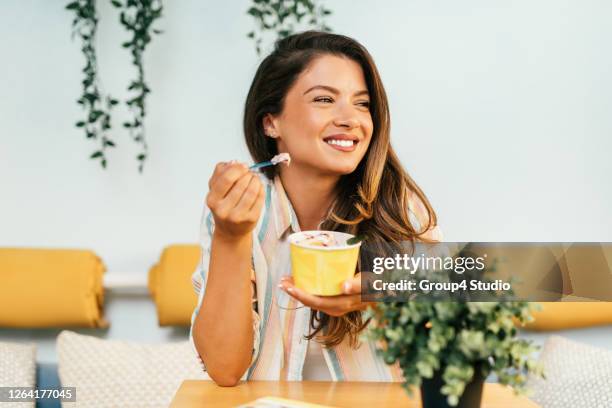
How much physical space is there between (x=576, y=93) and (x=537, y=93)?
13cm

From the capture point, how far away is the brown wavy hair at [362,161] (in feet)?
4.66

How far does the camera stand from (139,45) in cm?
202

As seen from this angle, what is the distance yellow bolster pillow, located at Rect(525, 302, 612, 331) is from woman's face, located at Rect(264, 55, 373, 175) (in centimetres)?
98

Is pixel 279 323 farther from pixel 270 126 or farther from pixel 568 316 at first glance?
pixel 568 316

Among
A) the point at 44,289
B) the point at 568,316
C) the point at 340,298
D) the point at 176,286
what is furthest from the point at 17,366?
the point at 568,316

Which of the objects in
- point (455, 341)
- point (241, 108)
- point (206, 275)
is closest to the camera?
point (455, 341)

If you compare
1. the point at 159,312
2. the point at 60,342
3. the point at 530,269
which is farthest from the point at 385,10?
the point at 60,342

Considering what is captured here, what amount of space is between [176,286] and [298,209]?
658 mm

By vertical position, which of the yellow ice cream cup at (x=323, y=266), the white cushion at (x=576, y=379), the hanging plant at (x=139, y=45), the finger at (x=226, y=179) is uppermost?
the hanging plant at (x=139, y=45)

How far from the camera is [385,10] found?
83.0 inches

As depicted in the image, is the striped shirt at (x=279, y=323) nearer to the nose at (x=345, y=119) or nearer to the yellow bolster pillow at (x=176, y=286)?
the nose at (x=345, y=119)

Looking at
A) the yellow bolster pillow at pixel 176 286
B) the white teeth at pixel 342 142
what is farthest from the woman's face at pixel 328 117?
the yellow bolster pillow at pixel 176 286

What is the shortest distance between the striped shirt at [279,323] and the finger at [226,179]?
22 cm

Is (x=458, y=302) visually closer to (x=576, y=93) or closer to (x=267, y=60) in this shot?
(x=267, y=60)
